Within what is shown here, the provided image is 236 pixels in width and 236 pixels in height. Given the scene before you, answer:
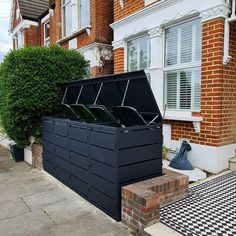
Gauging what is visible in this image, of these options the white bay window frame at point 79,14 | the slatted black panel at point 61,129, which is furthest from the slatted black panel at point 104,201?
the white bay window frame at point 79,14

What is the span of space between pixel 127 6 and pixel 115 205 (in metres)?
5.08

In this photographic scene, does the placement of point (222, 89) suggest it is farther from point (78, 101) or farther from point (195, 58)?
point (78, 101)

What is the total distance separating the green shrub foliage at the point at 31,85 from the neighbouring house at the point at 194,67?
191 centimetres

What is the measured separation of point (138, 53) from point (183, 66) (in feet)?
5.06

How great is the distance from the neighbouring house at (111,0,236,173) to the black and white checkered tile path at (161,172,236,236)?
2.34 ft

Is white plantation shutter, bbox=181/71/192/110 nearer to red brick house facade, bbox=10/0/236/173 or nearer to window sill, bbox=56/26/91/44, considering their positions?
red brick house facade, bbox=10/0/236/173

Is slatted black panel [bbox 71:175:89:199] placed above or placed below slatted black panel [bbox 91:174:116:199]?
below

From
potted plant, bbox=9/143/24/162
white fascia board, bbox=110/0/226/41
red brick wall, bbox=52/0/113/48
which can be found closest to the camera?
white fascia board, bbox=110/0/226/41

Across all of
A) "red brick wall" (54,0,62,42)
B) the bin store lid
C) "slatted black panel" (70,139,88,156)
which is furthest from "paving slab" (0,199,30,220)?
"red brick wall" (54,0,62,42)

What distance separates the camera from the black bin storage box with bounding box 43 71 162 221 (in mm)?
3406

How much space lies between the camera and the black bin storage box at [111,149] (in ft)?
11.2

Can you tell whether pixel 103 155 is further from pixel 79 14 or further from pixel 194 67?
pixel 79 14

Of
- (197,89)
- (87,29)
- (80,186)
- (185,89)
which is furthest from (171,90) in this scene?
(87,29)

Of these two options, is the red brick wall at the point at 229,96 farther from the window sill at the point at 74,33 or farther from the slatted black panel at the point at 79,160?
the window sill at the point at 74,33
